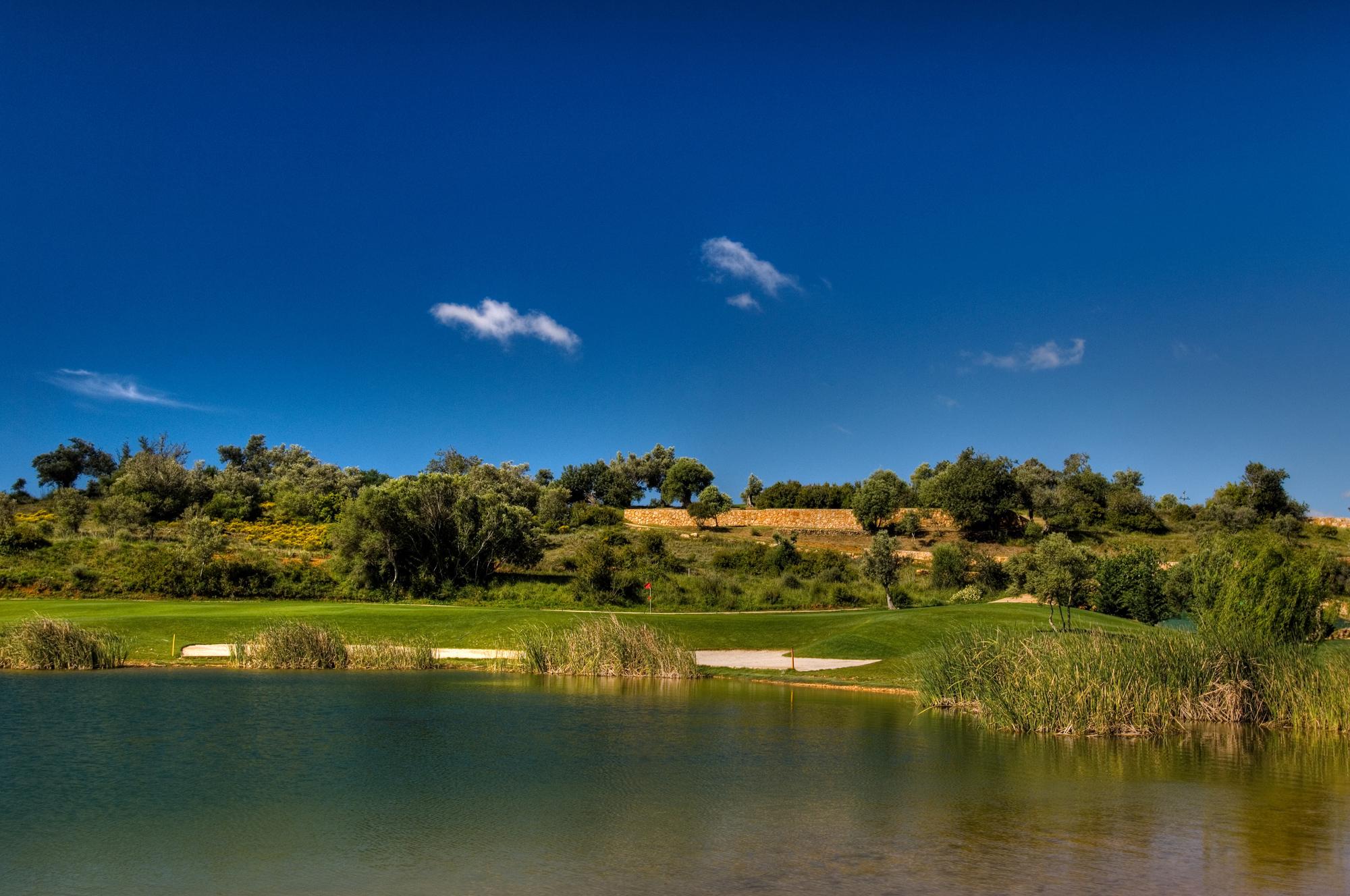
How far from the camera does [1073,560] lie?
3638 centimetres

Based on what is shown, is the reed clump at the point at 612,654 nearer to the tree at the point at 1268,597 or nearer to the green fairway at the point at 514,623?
the green fairway at the point at 514,623

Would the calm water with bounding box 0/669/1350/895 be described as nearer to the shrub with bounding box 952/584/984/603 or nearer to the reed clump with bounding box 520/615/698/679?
the reed clump with bounding box 520/615/698/679

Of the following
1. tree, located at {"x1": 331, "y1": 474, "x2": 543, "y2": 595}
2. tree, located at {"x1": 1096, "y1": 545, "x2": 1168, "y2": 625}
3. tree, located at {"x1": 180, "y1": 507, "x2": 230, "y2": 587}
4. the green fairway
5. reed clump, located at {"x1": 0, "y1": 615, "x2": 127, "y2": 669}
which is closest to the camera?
reed clump, located at {"x1": 0, "y1": 615, "x2": 127, "y2": 669}

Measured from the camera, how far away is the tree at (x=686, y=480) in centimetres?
10056

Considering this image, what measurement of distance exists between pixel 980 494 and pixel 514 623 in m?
51.9

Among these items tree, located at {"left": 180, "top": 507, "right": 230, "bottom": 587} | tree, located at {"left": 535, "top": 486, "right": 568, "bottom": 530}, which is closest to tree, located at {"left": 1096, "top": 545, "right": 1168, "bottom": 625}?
tree, located at {"left": 180, "top": 507, "right": 230, "bottom": 587}

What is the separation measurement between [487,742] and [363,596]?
31419 mm

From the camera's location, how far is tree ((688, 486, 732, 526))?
271ft

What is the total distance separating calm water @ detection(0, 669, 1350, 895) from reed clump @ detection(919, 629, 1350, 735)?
2.87 feet

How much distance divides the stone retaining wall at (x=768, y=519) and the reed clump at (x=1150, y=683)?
206 ft

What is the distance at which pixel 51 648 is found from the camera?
24.2 meters

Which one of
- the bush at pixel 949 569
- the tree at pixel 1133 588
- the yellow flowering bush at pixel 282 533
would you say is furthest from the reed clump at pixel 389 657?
the bush at pixel 949 569

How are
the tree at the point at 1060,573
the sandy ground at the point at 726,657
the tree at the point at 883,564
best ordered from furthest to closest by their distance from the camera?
the tree at the point at 883,564 → the tree at the point at 1060,573 → the sandy ground at the point at 726,657

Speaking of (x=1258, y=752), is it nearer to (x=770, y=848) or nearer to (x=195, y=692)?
(x=770, y=848)
